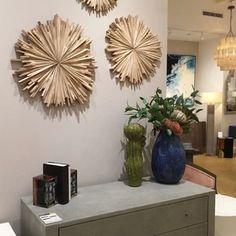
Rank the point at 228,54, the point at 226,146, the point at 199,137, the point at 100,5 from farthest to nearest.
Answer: the point at 199,137, the point at 226,146, the point at 228,54, the point at 100,5

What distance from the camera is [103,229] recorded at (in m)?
1.77

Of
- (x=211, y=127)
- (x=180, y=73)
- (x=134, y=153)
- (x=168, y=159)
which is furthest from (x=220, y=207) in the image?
(x=180, y=73)

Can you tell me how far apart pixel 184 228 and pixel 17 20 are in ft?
5.58

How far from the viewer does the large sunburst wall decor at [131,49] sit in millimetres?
2301

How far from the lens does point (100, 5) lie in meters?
2.23

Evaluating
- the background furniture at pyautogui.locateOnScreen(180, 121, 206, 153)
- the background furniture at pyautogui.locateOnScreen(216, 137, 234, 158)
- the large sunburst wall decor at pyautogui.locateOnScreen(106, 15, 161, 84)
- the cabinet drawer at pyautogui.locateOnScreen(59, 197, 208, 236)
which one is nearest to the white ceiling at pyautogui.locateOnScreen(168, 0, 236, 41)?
the background furniture at pyautogui.locateOnScreen(180, 121, 206, 153)

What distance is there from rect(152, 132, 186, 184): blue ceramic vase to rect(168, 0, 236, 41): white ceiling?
4.56 m

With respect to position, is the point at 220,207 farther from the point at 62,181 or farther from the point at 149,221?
the point at 62,181

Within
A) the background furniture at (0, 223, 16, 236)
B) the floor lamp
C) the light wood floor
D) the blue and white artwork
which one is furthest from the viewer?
the blue and white artwork

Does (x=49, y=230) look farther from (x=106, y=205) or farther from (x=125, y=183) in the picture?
(x=125, y=183)

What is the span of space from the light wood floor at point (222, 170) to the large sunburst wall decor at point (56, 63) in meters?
3.24

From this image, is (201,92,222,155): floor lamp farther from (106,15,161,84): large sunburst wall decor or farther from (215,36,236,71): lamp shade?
(106,15,161,84): large sunburst wall decor

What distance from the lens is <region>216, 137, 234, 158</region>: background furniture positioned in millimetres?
7225

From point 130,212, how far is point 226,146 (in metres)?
5.92
